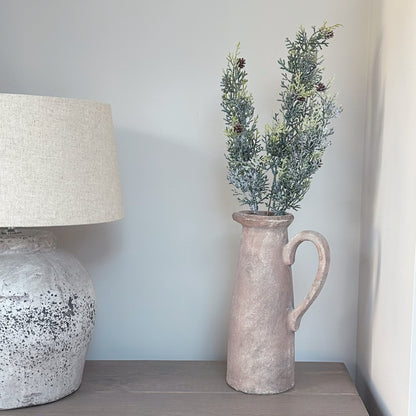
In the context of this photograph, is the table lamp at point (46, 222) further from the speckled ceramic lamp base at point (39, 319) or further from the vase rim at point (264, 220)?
the vase rim at point (264, 220)

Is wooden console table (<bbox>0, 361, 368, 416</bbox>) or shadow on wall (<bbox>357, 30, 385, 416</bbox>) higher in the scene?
shadow on wall (<bbox>357, 30, 385, 416</bbox>)

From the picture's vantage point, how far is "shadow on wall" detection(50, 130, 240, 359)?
4.30 ft

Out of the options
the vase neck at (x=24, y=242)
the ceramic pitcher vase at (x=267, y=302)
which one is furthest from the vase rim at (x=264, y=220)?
the vase neck at (x=24, y=242)

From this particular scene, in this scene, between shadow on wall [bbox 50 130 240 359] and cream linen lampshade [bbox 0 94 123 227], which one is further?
shadow on wall [bbox 50 130 240 359]

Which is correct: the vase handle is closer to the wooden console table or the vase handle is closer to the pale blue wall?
the wooden console table

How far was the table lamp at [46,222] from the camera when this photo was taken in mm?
889

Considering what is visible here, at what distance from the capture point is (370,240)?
3.94ft

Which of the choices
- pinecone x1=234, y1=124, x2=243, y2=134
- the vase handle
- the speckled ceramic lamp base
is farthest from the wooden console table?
pinecone x1=234, y1=124, x2=243, y2=134

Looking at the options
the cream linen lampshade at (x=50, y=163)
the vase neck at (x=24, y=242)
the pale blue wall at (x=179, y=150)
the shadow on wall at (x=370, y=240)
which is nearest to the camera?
the cream linen lampshade at (x=50, y=163)

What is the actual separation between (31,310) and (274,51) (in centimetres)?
79

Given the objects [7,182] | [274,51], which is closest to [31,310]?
[7,182]

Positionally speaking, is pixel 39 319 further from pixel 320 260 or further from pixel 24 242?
pixel 320 260

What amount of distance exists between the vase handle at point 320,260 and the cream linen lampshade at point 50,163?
36cm

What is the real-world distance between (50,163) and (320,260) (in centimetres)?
53
